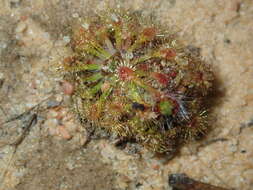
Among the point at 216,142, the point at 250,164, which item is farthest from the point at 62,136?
the point at 250,164

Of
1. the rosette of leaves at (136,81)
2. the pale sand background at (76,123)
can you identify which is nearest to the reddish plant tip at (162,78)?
the rosette of leaves at (136,81)

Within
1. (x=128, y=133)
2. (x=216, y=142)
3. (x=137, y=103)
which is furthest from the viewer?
(x=216, y=142)

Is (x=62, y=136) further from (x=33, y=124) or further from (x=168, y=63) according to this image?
(x=168, y=63)

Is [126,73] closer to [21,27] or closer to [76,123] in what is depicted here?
[76,123]

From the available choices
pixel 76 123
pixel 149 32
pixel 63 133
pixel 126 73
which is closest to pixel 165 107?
pixel 126 73

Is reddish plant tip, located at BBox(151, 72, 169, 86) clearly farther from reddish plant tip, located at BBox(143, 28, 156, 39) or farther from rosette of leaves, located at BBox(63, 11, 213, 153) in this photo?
reddish plant tip, located at BBox(143, 28, 156, 39)

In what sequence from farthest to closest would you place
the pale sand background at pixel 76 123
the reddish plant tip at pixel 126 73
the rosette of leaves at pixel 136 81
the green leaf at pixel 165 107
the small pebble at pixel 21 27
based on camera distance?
1. the small pebble at pixel 21 27
2. the pale sand background at pixel 76 123
3. the reddish plant tip at pixel 126 73
4. the rosette of leaves at pixel 136 81
5. the green leaf at pixel 165 107

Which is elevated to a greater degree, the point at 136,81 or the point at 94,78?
the point at 136,81

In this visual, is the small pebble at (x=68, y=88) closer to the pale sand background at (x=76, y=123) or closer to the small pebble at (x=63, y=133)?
the pale sand background at (x=76, y=123)
